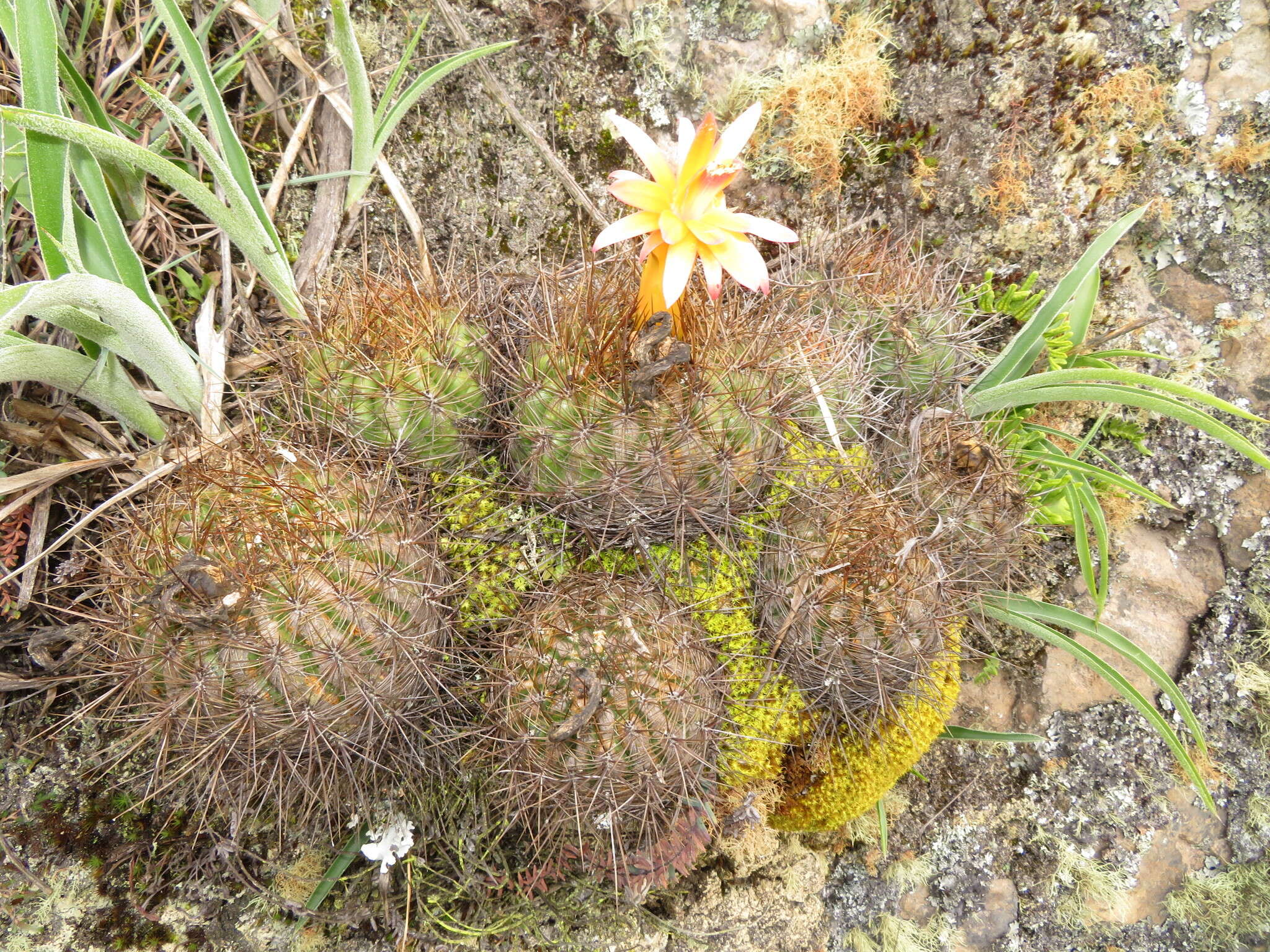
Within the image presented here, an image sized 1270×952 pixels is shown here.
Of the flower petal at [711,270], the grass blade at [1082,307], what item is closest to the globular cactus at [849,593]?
the flower petal at [711,270]

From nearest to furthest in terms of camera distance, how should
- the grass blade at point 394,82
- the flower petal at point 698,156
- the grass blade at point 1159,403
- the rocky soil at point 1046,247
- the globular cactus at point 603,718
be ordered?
the flower petal at point 698,156 < the globular cactus at point 603,718 < the grass blade at point 1159,403 < the grass blade at point 394,82 < the rocky soil at point 1046,247

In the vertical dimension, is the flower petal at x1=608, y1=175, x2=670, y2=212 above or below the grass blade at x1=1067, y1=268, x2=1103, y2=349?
above

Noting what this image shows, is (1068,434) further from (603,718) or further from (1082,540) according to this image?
(603,718)

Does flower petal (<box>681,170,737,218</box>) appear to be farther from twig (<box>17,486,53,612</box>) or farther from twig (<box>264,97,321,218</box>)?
twig (<box>17,486,53,612</box>)

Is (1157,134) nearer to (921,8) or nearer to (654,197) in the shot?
(921,8)

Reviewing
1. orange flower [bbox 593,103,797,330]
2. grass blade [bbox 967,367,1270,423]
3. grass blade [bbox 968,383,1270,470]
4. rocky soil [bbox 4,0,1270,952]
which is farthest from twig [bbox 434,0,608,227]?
grass blade [bbox 968,383,1270,470]

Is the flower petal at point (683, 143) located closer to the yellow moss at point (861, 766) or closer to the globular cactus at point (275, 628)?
the globular cactus at point (275, 628)
